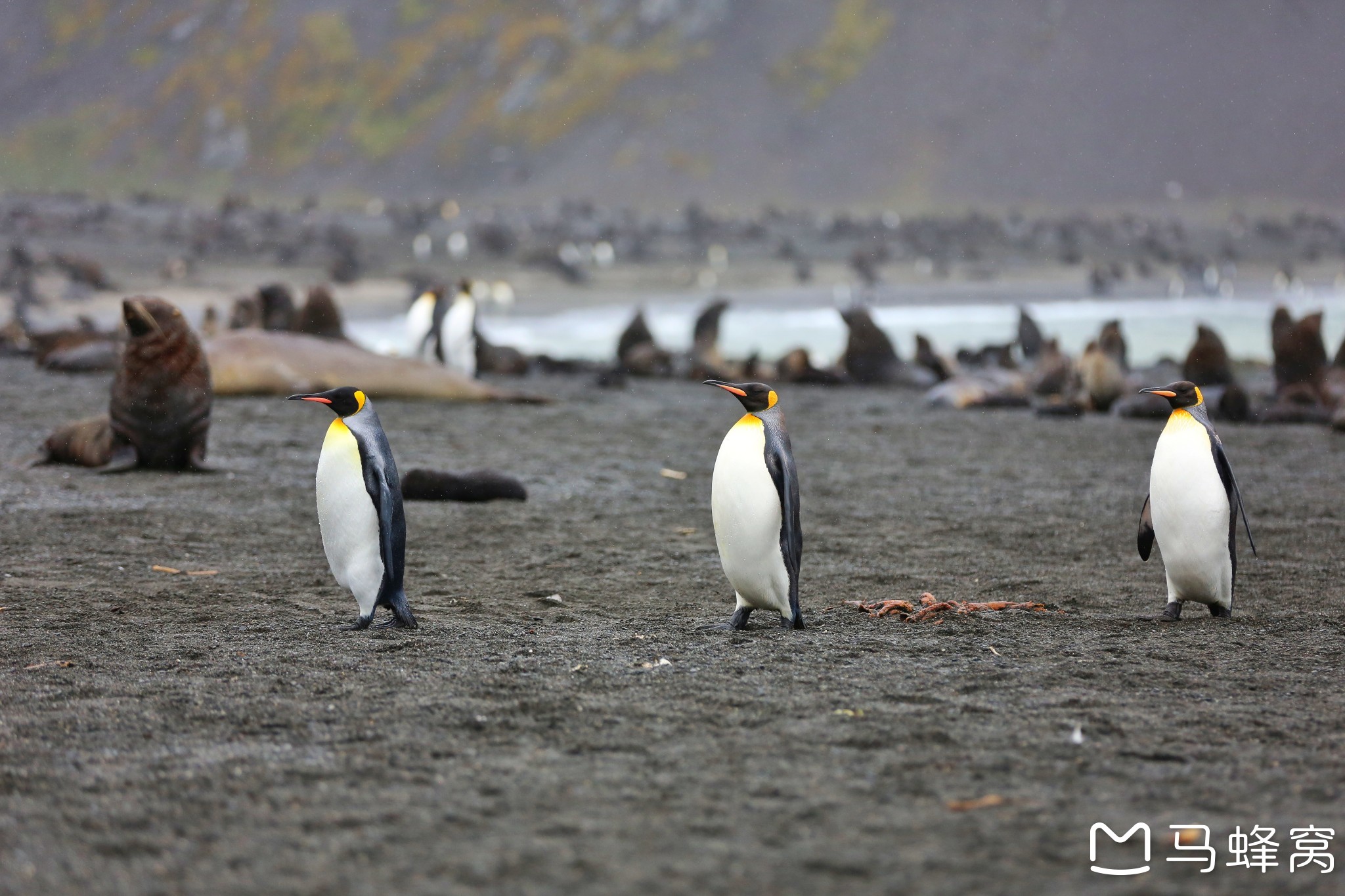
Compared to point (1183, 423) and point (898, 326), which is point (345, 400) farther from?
point (898, 326)

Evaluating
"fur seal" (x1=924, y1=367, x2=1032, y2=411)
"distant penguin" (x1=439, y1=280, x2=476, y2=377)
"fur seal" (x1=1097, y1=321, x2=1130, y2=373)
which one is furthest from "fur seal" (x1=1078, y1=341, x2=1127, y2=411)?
"distant penguin" (x1=439, y1=280, x2=476, y2=377)

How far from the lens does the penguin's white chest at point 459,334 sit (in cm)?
1305

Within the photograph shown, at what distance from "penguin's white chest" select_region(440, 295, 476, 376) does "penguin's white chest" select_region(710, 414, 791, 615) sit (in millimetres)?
8738

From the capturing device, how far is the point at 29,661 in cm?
403

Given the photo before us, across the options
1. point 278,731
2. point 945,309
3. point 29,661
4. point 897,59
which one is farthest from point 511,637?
point 897,59

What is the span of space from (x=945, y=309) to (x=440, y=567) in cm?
2368

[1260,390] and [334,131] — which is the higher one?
[334,131]

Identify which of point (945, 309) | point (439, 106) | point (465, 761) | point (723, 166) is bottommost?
point (465, 761)

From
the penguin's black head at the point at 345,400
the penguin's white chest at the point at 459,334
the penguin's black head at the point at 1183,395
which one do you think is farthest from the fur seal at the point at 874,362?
the penguin's black head at the point at 345,400

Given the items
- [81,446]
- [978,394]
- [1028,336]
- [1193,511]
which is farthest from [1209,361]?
[81,446]

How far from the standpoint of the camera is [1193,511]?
4.75 metres

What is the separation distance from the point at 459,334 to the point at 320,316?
1280 millimetres

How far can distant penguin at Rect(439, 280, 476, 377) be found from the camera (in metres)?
13.1

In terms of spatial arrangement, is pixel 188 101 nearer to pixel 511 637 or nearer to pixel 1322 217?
pixel 1322 217
